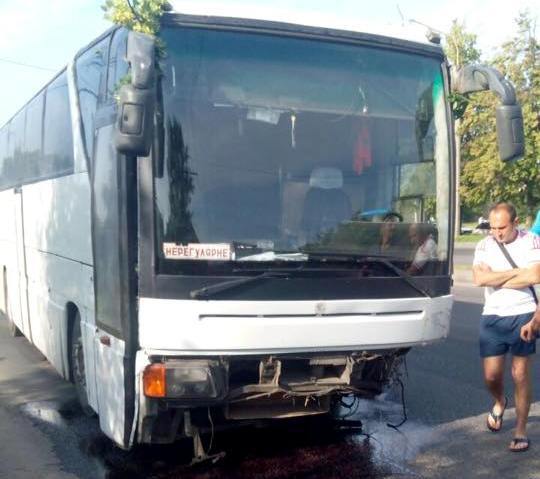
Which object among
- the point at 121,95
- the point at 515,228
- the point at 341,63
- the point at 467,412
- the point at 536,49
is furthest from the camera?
the point at 536,49

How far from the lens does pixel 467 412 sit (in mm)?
6961

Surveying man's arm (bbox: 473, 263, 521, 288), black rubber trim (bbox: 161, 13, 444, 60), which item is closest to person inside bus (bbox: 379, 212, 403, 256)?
man's arm (bbox: 473, 263, 521, 288)

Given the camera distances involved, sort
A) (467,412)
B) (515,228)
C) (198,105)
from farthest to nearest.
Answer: (467,412) < (515,228) < (198,105)

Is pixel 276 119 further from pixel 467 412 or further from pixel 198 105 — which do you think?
pixel 467 412

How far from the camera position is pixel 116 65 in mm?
5250

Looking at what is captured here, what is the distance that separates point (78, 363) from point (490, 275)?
3682mm

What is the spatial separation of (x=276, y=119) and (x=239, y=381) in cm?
182

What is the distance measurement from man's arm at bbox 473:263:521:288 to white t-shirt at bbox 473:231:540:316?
1.9 inches

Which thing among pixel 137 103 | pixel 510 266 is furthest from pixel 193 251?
pixel 510 266

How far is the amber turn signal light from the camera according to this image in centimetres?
479

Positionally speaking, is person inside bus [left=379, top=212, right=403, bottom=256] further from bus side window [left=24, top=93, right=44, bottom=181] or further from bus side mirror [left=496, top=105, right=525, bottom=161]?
bus side window [left=24, top=93, right=44, bottom=181]

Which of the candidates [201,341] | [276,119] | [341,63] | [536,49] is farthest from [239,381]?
[536,49]

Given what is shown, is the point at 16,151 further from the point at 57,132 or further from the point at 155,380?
the point at 155,380

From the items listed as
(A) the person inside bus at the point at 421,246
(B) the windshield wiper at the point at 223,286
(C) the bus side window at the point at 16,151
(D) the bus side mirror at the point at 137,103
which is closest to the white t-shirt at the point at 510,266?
(A) the person inside bus at the point at 421,246
